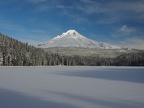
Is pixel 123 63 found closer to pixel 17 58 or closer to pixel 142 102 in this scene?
pixel 17 58

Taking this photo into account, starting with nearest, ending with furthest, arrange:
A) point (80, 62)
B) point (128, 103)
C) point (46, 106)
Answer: point (46, 106)
point (128, 103)
point (80, 62)

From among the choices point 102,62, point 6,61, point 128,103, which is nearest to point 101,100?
point 128,103

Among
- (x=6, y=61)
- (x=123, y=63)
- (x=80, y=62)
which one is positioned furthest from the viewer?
(x=80, y=62)

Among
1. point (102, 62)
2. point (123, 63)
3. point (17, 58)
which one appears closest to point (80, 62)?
point (102, 62)

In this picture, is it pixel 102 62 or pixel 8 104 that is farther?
pixel 102 62

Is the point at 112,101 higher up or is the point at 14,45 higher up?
the point at 14,45

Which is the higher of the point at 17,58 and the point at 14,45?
the point at 14,45

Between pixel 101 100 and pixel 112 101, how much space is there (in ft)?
2.20

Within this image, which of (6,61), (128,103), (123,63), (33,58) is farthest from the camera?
(123,63)

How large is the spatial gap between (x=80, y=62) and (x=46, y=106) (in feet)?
534

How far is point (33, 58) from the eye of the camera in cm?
12231

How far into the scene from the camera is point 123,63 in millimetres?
160125

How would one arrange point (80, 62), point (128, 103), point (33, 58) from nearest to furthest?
point (128, 103)
point (33, 58)
point (80, 62)

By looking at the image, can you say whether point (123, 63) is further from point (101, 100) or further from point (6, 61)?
point (101, 100)
